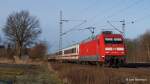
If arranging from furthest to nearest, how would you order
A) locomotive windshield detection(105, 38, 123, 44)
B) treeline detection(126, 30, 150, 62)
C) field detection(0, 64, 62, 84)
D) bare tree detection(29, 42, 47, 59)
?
bare tree detection(29, 42, 47, 59)
treeline detection(126, 30, 150, 62)
locomotive windshield detection(105, 38, 123, 44)
field detection(0, 64, 62, 84)

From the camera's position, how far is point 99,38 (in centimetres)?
4553

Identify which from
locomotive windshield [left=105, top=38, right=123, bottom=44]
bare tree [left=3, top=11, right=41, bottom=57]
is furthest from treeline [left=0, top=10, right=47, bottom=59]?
locomotive windshield [left=105, top=38, right=123, bottom=44]

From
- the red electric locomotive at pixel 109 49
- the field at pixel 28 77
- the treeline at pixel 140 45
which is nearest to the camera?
the field at pixel 28 77

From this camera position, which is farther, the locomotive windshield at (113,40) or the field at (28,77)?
the locomotive windshield at (113,40)

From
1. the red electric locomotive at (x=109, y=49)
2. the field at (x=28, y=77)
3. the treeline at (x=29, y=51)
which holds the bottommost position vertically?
the field at (x=28, y=77)

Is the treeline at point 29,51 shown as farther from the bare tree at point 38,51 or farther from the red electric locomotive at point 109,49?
the red electric locomotive at point 109,49

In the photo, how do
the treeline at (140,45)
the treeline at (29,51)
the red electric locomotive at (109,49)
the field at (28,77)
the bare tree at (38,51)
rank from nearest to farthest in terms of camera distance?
the field at (28,77)
the red electric locomotive at (109,49)
the treeline at (140,45)
the treeline at (29,51)
the bare tree at (38,51)

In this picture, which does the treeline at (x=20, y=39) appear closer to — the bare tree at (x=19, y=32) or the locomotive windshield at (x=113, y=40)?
the bare tree at (x=19, y=32)

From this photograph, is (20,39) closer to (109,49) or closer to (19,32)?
(19,32)

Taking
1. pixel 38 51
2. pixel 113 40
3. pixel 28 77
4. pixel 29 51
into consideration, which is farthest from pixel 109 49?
pixel 38 51

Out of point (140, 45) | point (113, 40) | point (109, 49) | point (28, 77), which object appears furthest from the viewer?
point (140, 45)

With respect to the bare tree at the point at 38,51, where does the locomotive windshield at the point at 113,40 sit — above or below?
below

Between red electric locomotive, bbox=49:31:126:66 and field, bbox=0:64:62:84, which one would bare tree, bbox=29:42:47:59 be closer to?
field, bbox=0:64:62:84

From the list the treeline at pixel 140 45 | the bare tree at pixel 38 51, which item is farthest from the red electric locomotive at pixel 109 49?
the bare tree at pixel 38 51
